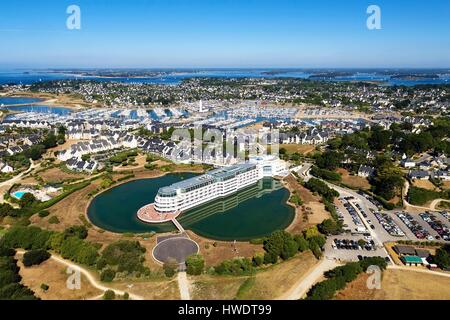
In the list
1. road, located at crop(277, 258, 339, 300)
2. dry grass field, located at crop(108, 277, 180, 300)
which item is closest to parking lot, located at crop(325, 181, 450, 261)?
road, located at crop(277, 258, 339, 300)

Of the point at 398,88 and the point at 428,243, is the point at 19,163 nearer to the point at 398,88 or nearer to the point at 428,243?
the point at 428,243

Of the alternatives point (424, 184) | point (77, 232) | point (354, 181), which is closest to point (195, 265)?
point (77, 232)

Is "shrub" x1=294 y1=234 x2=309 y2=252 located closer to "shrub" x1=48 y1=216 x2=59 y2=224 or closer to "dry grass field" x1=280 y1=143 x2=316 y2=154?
"shrub" x1=48 y1=216 x2=59 y2=224

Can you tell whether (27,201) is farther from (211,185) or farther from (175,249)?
(211,185)

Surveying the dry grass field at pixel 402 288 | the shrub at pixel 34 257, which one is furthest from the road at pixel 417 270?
the shrub at pixel 34 257

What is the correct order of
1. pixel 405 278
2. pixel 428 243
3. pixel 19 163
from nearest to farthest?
pixel 405 278
pixel 428 243
pixel 19 163
